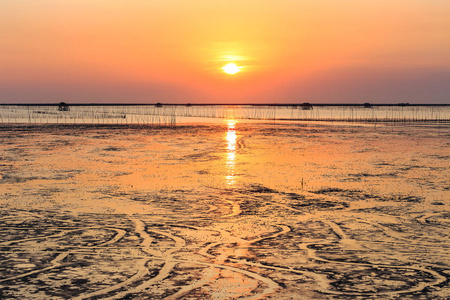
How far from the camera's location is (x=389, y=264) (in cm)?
824

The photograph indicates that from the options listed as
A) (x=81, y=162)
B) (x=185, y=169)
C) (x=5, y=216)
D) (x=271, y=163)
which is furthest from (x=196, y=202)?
(x=81, y=162)

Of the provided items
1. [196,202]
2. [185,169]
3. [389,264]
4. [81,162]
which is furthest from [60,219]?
[81,162]

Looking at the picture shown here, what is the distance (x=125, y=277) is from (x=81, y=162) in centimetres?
1660

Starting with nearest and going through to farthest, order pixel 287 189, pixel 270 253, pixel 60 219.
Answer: pixel 270 253 → pixel 60 219 → pixel 287 189

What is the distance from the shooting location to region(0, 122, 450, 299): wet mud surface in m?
7.25

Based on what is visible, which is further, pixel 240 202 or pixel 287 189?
pixel 287 189

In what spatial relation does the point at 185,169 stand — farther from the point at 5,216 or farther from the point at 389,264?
the point at 389,264

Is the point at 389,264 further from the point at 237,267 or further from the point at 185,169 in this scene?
the point at 185,169

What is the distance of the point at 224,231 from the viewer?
10438mm

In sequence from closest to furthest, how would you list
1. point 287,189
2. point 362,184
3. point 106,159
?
point 287,189 → point 362,184 → point 106,159

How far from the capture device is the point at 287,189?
633 inches

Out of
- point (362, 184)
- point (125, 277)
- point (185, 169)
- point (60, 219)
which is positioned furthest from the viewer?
point (185, 169)

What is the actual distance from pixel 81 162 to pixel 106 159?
5.20ft

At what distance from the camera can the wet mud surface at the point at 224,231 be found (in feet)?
23.8
